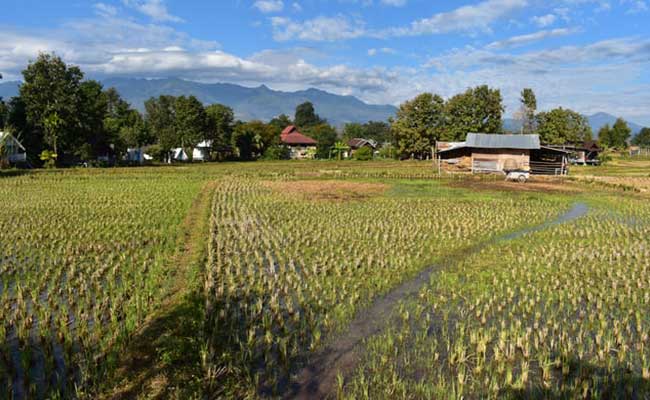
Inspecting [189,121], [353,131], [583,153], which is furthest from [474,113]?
[353,131]

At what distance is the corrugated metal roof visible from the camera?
40.7m

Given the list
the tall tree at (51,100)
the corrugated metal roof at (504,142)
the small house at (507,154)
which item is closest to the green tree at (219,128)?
the tall tree at (51,100)

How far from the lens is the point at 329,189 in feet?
92.1

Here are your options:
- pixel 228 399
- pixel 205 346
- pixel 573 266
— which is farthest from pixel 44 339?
pixel 573 266

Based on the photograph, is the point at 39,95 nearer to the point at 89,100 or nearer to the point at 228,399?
the point at 89,100

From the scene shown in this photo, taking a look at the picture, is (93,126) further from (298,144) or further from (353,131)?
(353,131)

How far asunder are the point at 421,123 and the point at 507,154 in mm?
25839

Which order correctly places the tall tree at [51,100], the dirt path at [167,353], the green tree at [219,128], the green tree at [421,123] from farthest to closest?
the green tree at [219,128] → the green tree at [421,123] → the tall tree at [51,100] → the dirt path at [167,353]

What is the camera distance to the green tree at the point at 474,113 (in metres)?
63.5

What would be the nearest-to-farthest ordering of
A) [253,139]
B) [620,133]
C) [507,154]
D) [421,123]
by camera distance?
1. [507,154]
2. [421,123]
3. [253,139]
4. [620,133]

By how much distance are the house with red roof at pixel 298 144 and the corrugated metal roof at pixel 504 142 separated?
1699 inches

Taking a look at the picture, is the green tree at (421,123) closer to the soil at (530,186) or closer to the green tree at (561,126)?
the green tree at (561,126)

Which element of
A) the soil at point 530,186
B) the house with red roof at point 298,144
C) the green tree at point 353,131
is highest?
the green tree at point 353,131

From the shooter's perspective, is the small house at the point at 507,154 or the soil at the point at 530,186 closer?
the soil at the point at 530,186
